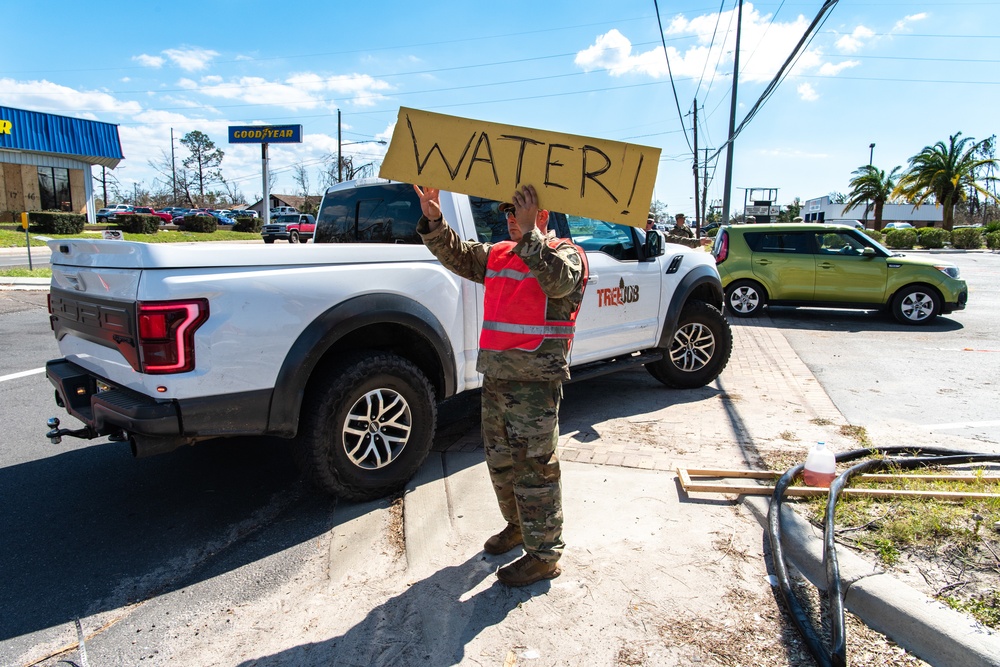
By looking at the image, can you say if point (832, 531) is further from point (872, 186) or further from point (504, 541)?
point (872, 186)

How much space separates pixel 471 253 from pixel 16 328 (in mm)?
8975

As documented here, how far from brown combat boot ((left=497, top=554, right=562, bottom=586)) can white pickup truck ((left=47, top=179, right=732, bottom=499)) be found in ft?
3.62

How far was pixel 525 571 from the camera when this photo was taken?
289cm

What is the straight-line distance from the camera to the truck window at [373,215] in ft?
14.2

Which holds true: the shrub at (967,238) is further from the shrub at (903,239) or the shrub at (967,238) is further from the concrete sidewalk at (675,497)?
the concrete sidewalk at (675,497)

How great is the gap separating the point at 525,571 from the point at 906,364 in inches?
254

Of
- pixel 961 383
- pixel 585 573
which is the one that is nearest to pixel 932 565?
pixel 585 573

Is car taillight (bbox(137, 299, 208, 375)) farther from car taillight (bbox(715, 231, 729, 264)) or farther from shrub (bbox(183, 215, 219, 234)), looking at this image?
shrub (bbox(183, 215, 219, 234))

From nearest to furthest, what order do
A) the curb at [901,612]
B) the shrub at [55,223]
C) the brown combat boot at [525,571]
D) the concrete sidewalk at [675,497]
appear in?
the curb at [901,612]
the concrete sidewalk at [675,497]
the brown combat boot at [525,571]
the shrub at [55,223]

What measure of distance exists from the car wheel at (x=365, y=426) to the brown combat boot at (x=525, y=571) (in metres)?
1.09

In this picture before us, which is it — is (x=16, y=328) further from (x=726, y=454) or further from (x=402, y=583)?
(x=726, y=454)

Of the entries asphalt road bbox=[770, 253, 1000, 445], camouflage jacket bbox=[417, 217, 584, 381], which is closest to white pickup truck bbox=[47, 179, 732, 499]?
camouflage jacket bbox=[417, 217, 584, 381]

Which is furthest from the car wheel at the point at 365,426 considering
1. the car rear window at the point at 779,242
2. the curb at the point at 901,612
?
the car rear window at the point at 779,242

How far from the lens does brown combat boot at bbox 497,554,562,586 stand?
2891 mm
